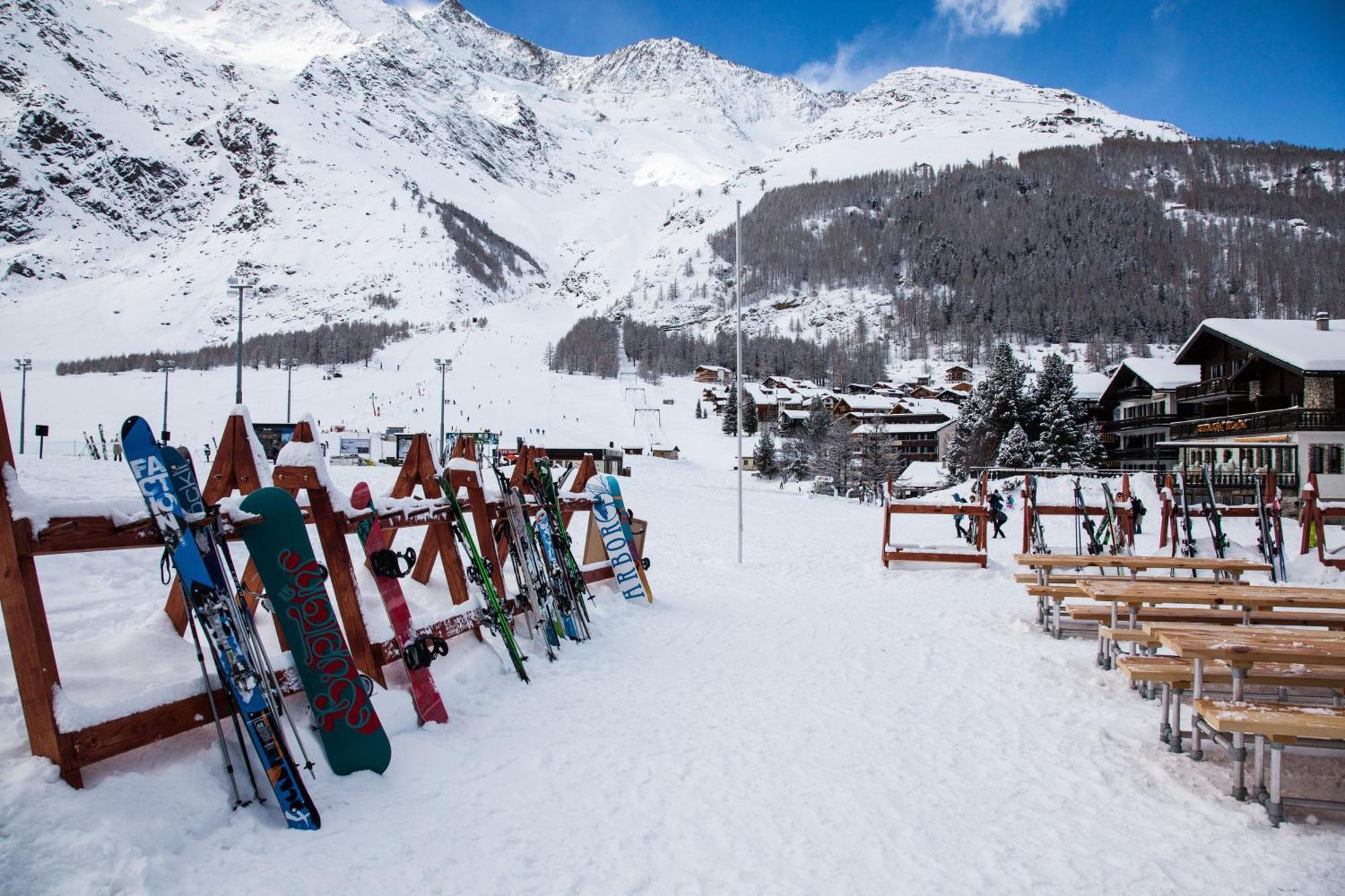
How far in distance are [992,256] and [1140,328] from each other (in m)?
38.0

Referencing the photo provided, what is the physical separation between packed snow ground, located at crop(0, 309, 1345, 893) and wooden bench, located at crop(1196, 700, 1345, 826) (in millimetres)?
113

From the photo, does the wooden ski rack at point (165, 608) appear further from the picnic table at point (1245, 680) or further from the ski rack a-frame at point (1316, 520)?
the ski rack a-frame at point (1316, 520)

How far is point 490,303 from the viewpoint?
19588 centimetres

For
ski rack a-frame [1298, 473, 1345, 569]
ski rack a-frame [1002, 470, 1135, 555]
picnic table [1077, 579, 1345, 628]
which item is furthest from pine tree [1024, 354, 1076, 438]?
picnic table [1077, 579, 1345, 628]

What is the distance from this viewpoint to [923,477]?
177 feet

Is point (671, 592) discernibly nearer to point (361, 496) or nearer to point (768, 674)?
point (768, 674)

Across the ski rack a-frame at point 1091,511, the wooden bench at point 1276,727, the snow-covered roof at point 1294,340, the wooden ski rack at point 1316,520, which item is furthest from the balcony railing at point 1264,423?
the wooden bench at point 1276,727

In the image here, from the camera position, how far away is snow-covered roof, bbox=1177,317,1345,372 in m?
27.6

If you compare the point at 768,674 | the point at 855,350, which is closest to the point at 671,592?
the point at 768,674

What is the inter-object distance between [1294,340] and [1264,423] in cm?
381

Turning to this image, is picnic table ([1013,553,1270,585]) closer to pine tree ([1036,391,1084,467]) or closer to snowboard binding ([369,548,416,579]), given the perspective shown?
snowboard binding ([369,548,416,579])

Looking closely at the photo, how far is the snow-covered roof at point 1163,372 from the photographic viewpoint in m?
45.8

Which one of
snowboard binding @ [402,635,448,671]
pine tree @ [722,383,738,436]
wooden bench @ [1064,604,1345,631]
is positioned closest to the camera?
snowboard binding @ [402,635,448,671]

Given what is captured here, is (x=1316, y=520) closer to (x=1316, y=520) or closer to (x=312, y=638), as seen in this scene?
(x=1316, y=520)
